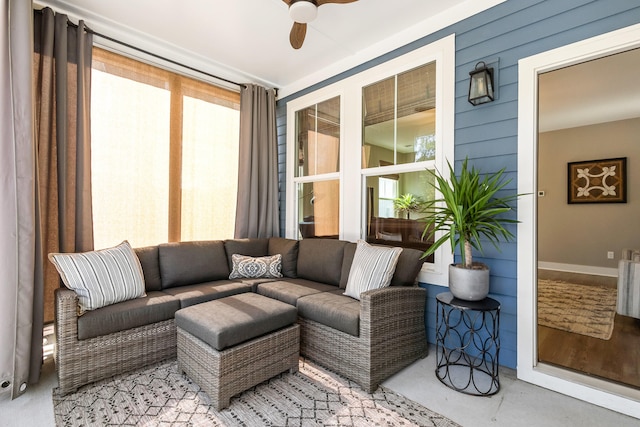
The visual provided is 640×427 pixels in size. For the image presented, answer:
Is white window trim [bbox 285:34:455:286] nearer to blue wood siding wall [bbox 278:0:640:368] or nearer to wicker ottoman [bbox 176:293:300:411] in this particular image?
blue wood siding wall [bbox 278:0:640:368]

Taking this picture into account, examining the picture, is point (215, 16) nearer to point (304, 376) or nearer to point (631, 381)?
point (304, 376)

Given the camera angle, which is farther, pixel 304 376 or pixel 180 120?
pixel 180 120

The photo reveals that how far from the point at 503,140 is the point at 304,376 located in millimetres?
2316

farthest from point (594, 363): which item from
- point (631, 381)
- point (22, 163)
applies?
point (22, 163)

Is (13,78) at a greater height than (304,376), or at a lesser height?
greater

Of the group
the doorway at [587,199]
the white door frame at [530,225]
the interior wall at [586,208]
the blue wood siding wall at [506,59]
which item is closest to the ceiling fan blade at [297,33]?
the blue wood siding wall at [506,59]

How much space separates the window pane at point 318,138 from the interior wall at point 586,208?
3.56 metres

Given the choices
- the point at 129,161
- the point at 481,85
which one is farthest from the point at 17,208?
the point at 481,85

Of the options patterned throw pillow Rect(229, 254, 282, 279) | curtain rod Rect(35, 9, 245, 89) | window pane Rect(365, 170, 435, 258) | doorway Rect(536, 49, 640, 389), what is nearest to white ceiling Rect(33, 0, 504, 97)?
curtain rod Rect(35, 9, 245, 89)

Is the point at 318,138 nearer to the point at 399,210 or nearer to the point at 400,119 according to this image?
the point at 400,119

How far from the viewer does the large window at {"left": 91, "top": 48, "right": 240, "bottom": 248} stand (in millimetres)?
3004

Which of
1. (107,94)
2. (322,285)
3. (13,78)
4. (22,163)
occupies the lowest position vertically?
(322,285)

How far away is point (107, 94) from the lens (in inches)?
119

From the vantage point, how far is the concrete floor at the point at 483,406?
1.78 meters
